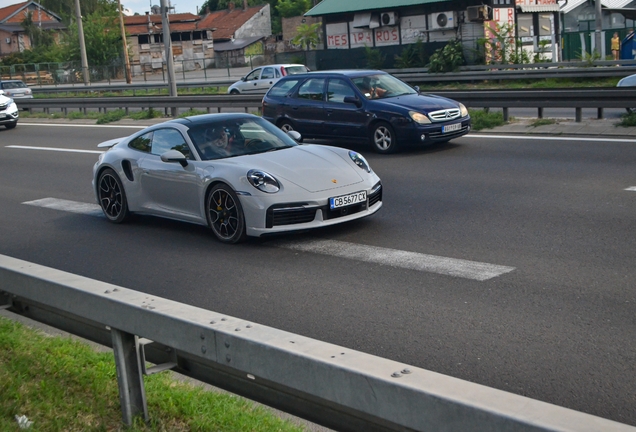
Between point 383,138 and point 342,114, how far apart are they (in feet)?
3.24

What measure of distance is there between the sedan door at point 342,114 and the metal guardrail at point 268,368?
1091 cm

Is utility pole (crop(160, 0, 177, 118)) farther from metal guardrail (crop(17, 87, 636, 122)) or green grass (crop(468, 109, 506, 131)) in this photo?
green grass (crop(468, 109, 506, 131))

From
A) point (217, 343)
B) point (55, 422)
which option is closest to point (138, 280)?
point (55, 422)

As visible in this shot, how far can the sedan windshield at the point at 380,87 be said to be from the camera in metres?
15.3

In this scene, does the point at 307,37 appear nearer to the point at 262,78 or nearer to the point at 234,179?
the point at 262,78

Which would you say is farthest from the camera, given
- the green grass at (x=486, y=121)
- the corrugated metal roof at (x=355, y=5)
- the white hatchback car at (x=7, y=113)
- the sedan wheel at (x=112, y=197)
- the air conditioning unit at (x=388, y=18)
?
the air conditioning unit at (x=388, y=18)

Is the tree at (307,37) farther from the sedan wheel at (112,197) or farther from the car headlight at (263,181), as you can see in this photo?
the car headlight at (263,181)

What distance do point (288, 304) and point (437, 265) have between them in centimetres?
157

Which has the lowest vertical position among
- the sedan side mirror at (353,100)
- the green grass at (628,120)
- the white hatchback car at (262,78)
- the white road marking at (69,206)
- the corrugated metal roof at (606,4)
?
the white road marking at (69,206)

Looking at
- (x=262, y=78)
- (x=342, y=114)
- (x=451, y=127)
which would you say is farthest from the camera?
(x=262, y=78)

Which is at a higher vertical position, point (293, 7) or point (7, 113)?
point (293, 7)

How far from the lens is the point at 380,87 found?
1553 centimetres

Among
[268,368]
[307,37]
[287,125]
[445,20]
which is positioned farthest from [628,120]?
[307,37]

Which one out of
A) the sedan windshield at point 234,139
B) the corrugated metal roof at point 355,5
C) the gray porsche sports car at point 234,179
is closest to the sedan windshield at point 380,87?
the gray porsche sports car at point 234,179
